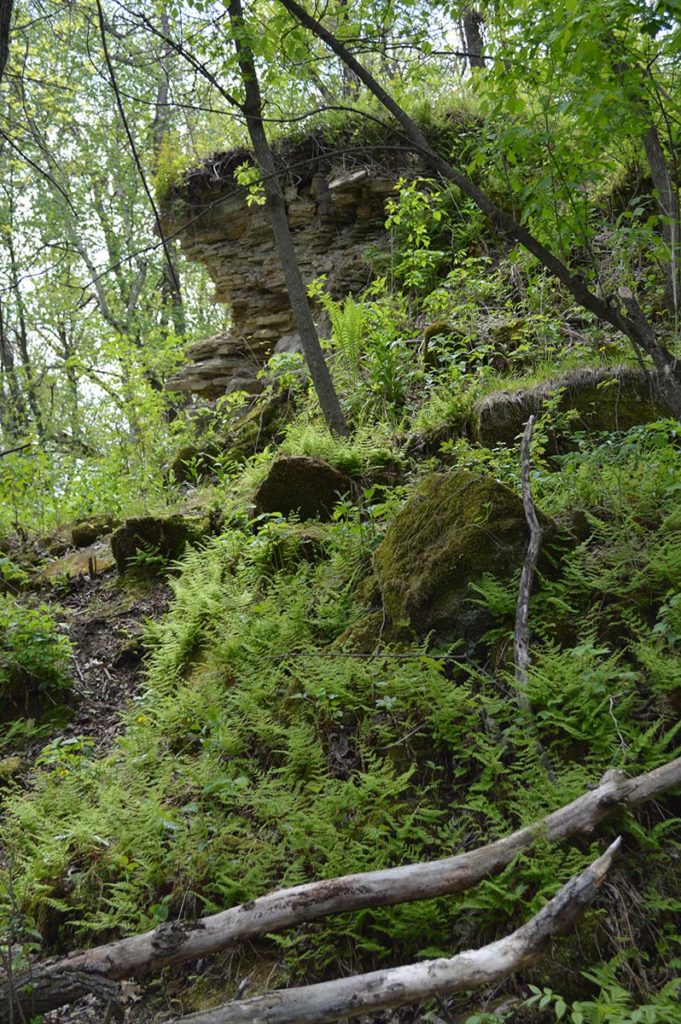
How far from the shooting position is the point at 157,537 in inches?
323

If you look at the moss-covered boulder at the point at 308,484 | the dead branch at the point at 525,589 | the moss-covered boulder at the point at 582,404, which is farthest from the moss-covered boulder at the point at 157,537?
the dead branch at the point at 525,589

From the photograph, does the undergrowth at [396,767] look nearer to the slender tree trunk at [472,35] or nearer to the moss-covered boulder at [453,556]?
the moss-covered boulder at [453,556]

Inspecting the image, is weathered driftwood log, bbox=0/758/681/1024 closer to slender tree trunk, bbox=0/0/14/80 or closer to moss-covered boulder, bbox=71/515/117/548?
slender tree trunk, bbox=0/0/14/80

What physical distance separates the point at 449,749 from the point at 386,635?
1056 mm

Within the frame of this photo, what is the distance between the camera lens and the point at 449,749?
162 inches

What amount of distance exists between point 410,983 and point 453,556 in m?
2.59

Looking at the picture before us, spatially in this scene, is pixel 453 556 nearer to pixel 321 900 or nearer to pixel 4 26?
pixel 321 900

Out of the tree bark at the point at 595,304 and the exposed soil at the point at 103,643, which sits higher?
the tree bark at the point at 595,304

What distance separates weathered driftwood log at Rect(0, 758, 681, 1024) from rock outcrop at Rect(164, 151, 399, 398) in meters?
9.40

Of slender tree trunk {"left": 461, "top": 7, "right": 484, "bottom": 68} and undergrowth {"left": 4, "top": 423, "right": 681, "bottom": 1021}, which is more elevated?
slender tree trunk {"left": 461, "top": 7, "right": 484, "bottom": 68}

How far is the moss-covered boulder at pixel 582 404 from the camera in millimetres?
6531

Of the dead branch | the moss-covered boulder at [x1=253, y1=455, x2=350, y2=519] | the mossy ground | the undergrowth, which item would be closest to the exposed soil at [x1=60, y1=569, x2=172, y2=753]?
the mossy ground

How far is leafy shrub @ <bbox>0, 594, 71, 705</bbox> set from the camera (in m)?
6.45

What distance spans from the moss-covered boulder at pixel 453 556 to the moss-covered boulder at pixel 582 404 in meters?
1.58
